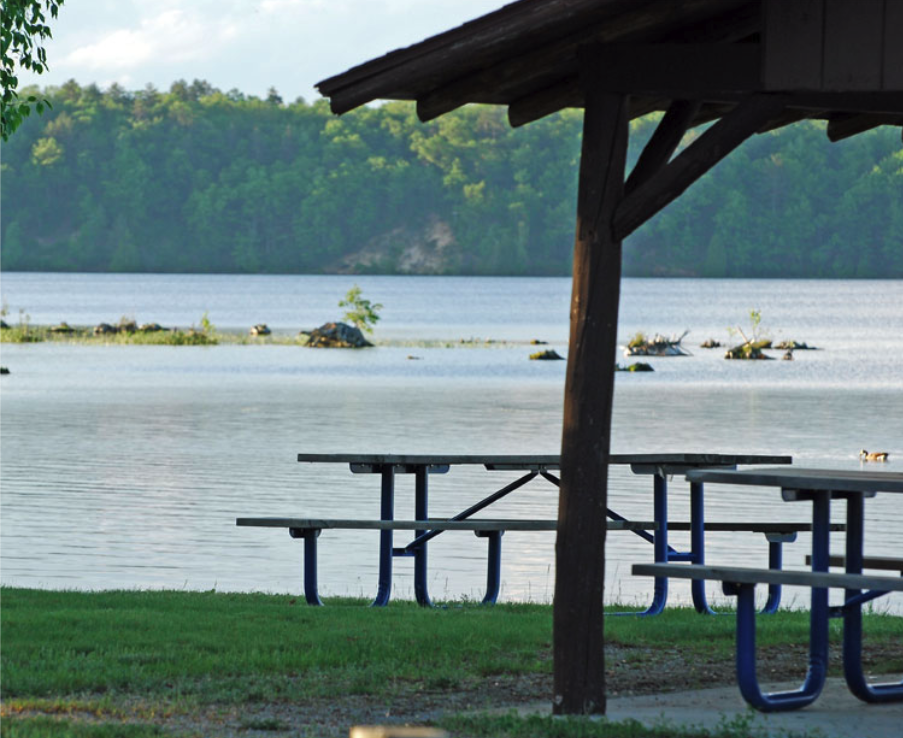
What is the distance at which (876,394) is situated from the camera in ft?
156

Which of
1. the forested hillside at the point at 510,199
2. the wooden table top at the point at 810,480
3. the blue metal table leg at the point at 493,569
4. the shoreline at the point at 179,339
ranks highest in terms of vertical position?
the forested hillside at the point at 510,199

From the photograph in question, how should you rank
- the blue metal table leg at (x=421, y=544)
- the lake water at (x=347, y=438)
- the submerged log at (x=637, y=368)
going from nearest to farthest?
the blue metal table leg at (x=421, y=544), the lake water at (x=347, y=438), the submerged log at (x=637, y=368)

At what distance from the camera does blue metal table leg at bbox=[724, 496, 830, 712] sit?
26.2 ft

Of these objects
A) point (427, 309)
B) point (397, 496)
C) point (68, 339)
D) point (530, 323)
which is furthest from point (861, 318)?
point (397, 496)

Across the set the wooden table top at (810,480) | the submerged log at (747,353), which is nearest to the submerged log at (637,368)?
the submerged log at (747,353)

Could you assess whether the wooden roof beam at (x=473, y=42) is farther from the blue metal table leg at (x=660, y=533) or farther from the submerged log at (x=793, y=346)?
the submerged log at (x=793, y=346)

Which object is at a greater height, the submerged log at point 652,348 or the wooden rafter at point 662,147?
the wooden rafter at point 662,147

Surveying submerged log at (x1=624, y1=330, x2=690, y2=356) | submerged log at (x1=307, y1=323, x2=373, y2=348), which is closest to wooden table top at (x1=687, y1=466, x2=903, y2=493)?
submerged log at (x1=624, y1=330, x2=690, y2=356)

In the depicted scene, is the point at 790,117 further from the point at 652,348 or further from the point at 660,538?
the point at 652,348

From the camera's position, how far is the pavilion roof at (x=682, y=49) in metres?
7.87

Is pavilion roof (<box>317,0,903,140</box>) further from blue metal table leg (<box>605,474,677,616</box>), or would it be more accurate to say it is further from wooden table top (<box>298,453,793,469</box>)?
blue metal table leg (<box>605,474,677,616</box>)

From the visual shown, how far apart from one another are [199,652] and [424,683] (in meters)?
1.31

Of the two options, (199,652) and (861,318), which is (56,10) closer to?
(199,652)

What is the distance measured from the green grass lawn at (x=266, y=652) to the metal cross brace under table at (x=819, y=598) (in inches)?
20.5
